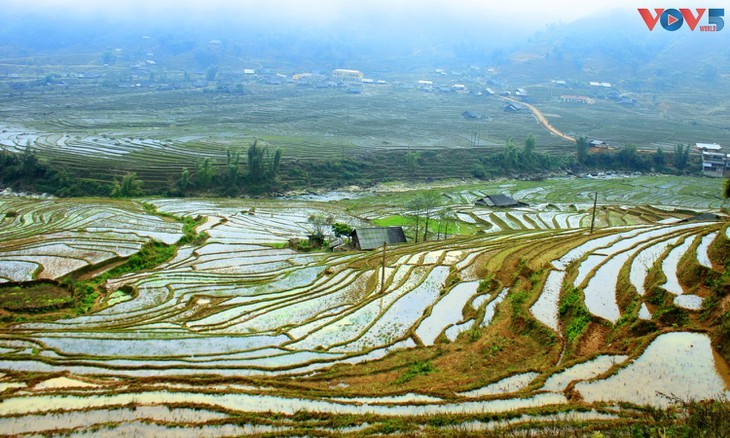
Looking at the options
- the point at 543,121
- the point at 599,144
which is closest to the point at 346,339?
the point at 599,144

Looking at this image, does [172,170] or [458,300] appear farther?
[172,170]

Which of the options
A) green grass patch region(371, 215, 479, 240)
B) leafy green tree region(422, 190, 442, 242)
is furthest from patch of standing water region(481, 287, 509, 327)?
green grass patch region(371, 215, 479, 240)

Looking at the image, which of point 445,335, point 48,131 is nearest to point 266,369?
point 445,335

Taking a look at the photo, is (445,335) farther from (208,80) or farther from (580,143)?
(208,80)

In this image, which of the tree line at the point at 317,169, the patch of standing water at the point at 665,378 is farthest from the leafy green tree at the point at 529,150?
the patch of standing water at the point at 665,378

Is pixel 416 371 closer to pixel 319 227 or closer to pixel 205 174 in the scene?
pixel 319 227

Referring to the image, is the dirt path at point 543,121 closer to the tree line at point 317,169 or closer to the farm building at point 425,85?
the tree line at point 317,169

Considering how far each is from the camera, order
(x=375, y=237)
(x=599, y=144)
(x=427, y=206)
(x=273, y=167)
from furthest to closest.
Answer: (x=599, y=144) → (x=273, y=167) → (x=427, y=206) → (x=375, y=237)
